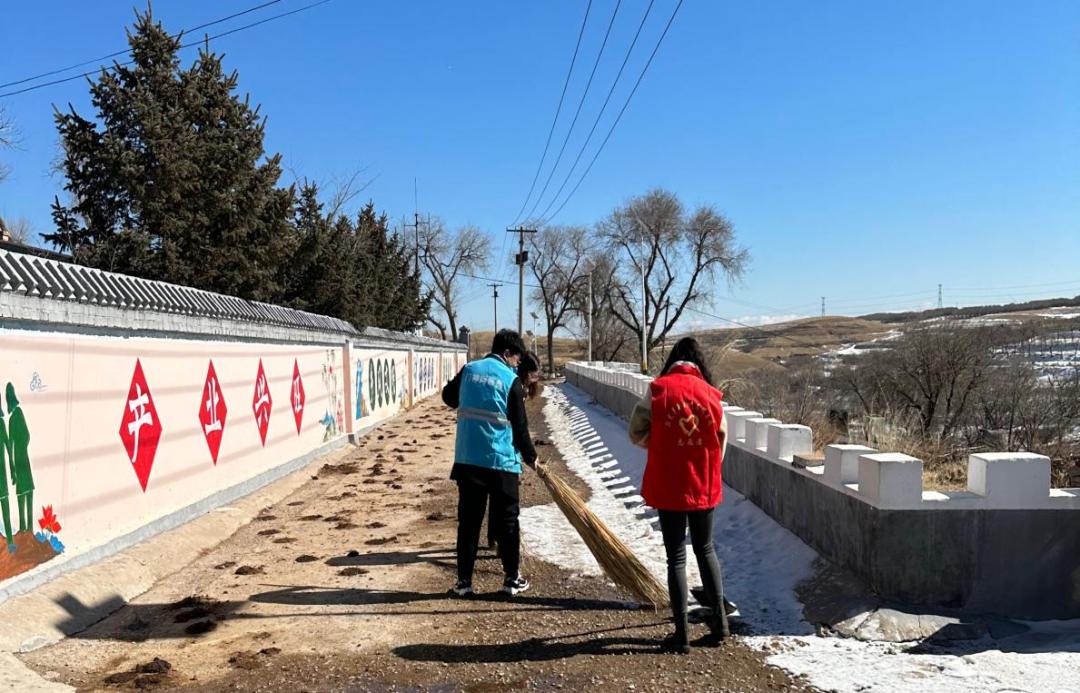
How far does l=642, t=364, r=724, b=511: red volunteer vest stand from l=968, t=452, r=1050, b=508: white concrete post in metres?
1.82

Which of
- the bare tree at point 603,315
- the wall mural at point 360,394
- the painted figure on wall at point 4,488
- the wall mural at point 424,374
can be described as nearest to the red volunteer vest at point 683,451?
the painted figure on wall at point 4,488

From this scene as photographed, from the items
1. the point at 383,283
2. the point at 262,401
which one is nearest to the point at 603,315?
the point at 383,283

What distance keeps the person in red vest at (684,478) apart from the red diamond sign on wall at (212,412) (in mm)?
5510

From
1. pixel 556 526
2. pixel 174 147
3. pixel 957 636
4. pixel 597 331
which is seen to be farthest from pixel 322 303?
pixel 597 331

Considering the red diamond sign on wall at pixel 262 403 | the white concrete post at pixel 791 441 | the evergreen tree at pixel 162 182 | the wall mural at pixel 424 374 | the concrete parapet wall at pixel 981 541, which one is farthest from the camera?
the wall mural at pixel 424 374

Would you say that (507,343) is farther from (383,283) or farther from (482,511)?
(383,283)

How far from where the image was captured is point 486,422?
566 centimetres

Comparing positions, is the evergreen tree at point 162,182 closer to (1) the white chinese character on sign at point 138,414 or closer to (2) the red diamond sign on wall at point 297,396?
(2) the red diamond sign on wall at point 297,396

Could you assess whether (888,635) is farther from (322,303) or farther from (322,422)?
(322,303)

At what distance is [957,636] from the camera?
15.7ft

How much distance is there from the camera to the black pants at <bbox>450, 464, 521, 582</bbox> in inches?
223

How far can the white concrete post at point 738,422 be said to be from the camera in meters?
8.52

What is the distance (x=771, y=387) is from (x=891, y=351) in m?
6.04

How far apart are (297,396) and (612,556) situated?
25.3 ft
